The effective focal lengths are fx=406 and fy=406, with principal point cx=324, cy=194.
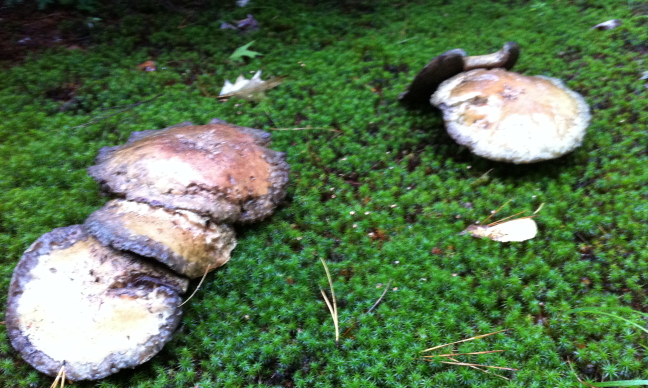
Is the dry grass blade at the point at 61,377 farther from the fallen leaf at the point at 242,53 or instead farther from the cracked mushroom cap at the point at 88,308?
the fallen leaf at the point at 242,53

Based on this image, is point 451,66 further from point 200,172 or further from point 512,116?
point 200,172

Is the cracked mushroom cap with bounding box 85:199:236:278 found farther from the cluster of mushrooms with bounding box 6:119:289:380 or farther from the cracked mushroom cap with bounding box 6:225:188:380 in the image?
the cracked mushroom cap with bounding box 6:225:188:380

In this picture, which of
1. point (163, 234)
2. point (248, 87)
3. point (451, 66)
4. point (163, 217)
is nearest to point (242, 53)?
point (248, 87)

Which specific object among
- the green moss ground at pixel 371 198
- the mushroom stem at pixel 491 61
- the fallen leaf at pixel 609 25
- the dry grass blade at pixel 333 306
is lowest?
the dry grass blade at pixel 333 306

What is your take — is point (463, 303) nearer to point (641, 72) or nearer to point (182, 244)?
point (182, 244)

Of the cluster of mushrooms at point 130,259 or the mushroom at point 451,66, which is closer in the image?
the cluster of mushrooms at point 130,259

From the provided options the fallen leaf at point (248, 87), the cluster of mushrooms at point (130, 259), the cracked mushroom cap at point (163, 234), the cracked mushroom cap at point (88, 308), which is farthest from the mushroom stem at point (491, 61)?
the cracked mushroom cap at point (88, 308)
